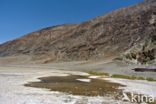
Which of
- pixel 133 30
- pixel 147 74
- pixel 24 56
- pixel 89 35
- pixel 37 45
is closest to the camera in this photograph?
pixel 147 74

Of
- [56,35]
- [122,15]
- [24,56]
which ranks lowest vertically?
[24,56]

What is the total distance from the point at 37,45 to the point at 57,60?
2556cm

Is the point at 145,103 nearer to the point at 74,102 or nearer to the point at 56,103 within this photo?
the point at 74,102

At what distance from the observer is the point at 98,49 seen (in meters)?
61.8

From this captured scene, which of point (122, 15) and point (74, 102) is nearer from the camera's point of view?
point (74, 102)

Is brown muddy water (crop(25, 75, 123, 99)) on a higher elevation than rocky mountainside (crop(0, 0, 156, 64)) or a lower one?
lower

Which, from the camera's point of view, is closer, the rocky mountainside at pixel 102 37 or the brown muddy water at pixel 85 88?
the brown muddy water at pixel 85 88

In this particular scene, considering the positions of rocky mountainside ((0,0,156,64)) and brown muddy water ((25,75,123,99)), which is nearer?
brown muddy water ((25,75,123,99))

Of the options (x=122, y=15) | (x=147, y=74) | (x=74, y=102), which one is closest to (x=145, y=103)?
(x=74, y=102)

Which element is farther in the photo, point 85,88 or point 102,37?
point 102,37

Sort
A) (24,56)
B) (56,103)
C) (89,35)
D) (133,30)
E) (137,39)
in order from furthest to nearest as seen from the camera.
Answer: (24,56) < (89,35) < (133,30) < (137,39) < (56,103)

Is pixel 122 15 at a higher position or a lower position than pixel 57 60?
higher

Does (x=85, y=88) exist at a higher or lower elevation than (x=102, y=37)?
lower

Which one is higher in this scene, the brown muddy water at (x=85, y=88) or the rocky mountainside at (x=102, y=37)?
the rocky mountainside at (x=102, y=37)
